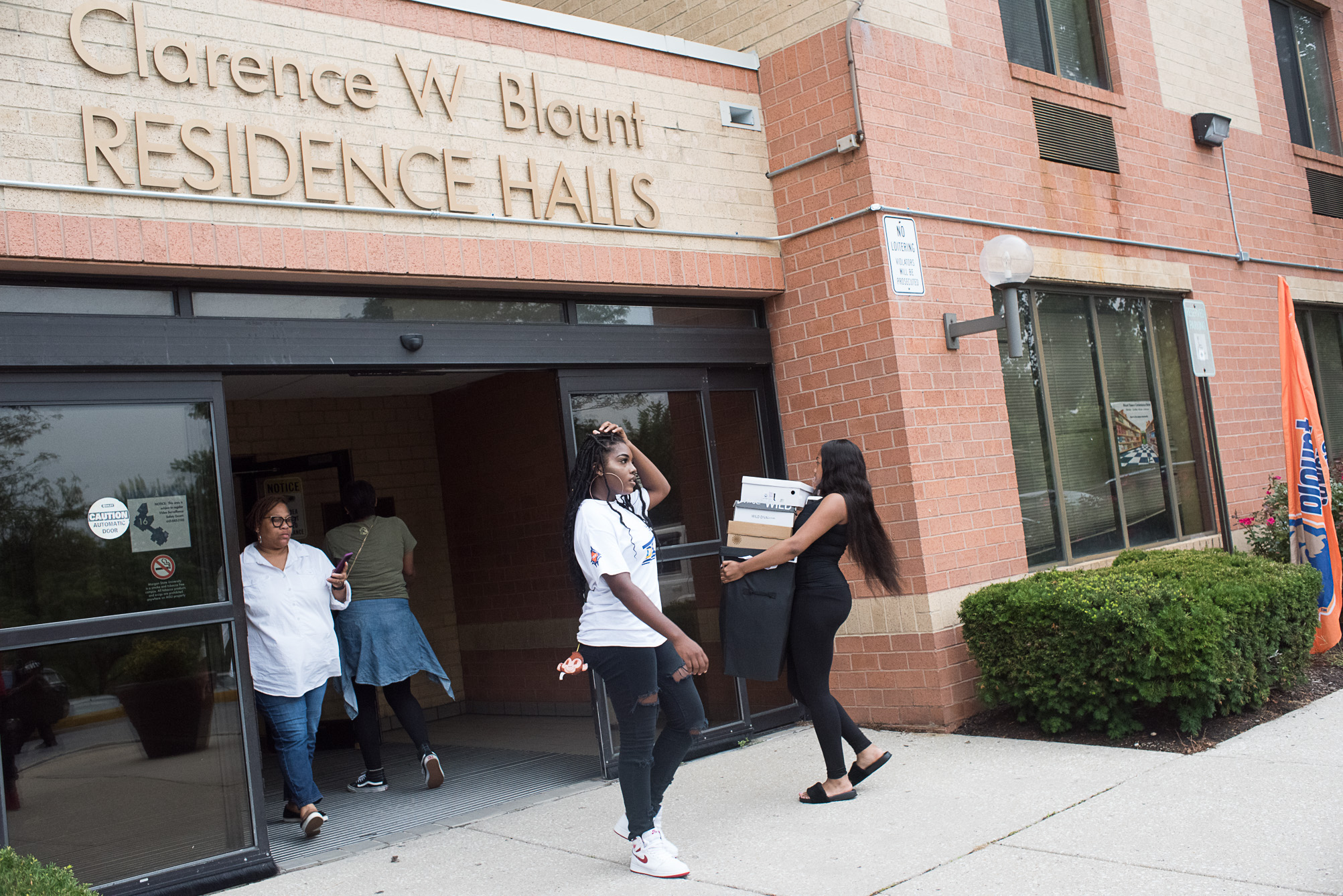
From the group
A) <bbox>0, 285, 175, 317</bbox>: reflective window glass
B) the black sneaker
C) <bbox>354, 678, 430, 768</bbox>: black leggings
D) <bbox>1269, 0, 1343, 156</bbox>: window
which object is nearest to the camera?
<bbox>0, 285, 175, 317</bbox>: reflective window glass

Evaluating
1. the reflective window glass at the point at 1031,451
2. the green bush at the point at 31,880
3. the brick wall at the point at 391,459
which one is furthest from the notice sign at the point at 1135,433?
the green bush at the point at 31,880

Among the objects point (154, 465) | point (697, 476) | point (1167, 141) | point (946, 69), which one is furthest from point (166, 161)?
point (1167, 141)

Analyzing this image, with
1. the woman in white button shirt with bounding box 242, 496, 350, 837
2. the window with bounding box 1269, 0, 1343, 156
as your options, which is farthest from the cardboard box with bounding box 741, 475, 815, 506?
the window with bounding box 1269, 0, 1343, 156

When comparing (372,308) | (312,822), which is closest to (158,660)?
(312,822)

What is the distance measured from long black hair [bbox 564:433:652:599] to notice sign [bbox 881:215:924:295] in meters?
3.02

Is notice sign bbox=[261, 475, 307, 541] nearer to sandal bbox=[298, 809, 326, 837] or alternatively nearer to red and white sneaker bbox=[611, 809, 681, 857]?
sandal bbox=[298, 809, 326, 837]

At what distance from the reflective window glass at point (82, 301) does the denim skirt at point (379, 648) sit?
235 cm

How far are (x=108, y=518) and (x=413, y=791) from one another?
2691 mm

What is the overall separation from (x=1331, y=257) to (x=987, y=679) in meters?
7.37

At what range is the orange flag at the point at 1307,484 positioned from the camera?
25.0 feet

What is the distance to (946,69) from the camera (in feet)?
25.0

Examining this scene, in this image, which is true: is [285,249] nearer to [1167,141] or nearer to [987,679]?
[987,679]

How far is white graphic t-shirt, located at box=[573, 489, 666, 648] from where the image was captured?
4.31 m

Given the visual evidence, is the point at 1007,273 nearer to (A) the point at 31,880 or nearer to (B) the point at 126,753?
(B) the point at 126,753
